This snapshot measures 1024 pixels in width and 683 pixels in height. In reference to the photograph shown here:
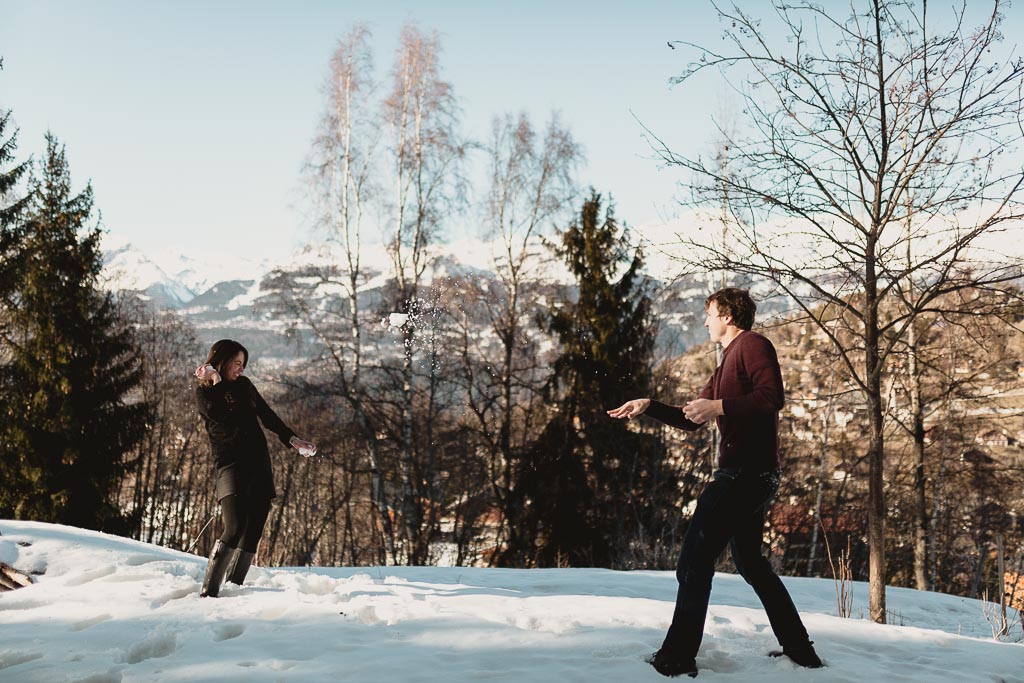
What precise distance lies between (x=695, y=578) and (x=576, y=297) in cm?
1722

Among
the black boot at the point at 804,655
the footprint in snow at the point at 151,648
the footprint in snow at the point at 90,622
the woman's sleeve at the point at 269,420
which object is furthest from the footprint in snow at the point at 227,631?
the black boot at the point at 804,655

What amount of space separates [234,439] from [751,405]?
339cm

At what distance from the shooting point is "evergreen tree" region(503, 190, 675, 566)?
1870 cm

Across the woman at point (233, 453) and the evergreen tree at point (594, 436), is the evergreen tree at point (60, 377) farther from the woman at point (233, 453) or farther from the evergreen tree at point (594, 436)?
the woman at point (233, 453)

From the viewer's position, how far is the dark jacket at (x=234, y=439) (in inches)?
199

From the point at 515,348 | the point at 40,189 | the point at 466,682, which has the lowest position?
the point at 466,682

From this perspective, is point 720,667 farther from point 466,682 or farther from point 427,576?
point 427,576

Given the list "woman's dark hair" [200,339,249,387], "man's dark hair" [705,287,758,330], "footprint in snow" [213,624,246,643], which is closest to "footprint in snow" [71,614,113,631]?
"footprint in snow" [213,624,246,643]

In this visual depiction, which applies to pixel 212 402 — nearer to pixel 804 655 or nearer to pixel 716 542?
pixel 716 542

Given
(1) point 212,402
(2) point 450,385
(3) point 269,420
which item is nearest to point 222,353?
(1) point 212,402

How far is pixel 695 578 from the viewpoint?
3.52 m

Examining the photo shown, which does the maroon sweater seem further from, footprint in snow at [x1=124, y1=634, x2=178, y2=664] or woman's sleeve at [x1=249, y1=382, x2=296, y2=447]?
woman's sleeve at [x1=249, y1=382, x2=296, y2=447]

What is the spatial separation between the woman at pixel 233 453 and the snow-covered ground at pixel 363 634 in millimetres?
310

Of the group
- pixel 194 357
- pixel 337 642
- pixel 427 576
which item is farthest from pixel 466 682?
pixel 194 357
